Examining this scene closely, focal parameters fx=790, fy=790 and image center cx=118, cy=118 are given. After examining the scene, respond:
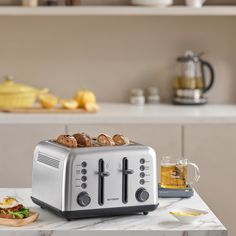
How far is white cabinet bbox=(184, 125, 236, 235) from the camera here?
15.2 feet

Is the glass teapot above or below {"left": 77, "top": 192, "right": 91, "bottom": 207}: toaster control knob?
above

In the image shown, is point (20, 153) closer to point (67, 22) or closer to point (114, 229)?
point (67, 22)

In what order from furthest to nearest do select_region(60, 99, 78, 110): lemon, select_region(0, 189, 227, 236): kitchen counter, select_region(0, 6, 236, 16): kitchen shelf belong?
select_region(0, 6, 236, 16): kitchen shelf < select_region(60, 99, 78, 110): lemon < select_region(0, 189, 227, 236): kitchen counter

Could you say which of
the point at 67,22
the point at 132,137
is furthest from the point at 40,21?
the point at 132,137

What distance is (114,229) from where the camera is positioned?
2.37 meters

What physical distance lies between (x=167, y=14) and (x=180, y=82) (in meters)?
0.51

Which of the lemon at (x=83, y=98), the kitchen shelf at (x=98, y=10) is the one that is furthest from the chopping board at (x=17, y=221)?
the kitchen shelf at (x=98, y=10)

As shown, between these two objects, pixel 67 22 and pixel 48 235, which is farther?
pixel 67 22

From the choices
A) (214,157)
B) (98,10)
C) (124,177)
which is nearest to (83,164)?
(124,177)

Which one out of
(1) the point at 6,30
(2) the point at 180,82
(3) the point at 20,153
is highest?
(1) the point at 6,30

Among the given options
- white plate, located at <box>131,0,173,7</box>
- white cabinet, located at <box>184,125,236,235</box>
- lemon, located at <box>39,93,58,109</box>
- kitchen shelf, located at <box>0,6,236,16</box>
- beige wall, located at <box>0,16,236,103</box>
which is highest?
white plate, located at <box>131,0,173,7</box>

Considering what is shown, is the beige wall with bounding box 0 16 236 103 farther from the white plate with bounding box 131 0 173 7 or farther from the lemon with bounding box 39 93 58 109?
the lemon with bounding box 39 93 58 109

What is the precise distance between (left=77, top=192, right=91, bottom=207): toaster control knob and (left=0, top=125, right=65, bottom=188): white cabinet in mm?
2130

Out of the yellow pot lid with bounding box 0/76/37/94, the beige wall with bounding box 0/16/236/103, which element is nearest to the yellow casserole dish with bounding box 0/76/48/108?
the yellow pot lid with bounding box 0/76/37/94
